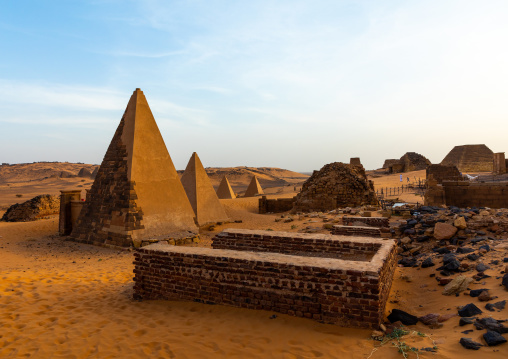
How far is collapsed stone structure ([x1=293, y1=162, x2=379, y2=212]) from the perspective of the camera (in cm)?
1812

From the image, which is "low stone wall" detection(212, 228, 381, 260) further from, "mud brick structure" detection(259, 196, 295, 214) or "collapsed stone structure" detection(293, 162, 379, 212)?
"mud brick structure" detection(259, 196, 295, 214)

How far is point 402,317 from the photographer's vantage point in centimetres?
430

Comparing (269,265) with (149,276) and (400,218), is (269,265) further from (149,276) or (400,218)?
(400,218)

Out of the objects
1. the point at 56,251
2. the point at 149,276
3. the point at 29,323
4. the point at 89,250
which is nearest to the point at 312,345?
the point at 149,276

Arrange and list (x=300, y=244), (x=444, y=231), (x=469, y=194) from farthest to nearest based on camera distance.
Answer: (x=469, y=194), (x=444, y=231), (x=300, y=244)

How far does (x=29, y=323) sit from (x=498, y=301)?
258 inches

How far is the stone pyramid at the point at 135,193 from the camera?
1033 cm

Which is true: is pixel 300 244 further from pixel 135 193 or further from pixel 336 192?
pixel 336 192

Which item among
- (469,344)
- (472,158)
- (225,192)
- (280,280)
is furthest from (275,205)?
(472,158)

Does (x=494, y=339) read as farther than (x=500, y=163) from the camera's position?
No

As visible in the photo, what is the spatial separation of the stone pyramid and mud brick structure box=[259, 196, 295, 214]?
34.3 feet

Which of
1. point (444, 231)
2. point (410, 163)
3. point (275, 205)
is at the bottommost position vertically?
point (275, 205)

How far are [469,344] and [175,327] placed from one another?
139 inches

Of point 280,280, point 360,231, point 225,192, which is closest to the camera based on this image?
point 280,280
